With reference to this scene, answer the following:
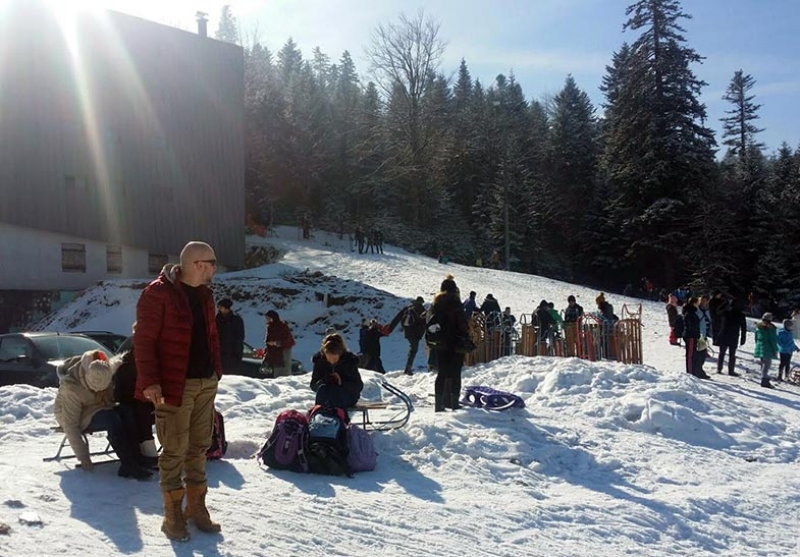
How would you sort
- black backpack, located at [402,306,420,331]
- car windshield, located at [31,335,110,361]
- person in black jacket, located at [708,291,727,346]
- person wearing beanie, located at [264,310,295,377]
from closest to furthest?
car windshield, located at [31,335,110,361] < person wearing beanie, located at [264,310,295,377] < black backpack, located at [402,306,420,331] < person in black jacket, located at [708,291,727,346]

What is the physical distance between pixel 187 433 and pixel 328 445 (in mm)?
2327

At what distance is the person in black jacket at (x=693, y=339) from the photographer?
14.3 meters

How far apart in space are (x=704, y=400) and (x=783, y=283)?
35.2 metres

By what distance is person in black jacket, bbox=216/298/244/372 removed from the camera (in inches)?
456

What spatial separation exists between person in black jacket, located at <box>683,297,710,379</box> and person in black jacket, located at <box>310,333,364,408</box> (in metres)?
9.33

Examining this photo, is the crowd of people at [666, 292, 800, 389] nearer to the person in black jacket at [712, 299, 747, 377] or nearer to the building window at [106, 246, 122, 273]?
the person in black jacket at [712, 299, 747, 377]

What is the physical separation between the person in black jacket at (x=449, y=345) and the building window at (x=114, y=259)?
75.5 ft

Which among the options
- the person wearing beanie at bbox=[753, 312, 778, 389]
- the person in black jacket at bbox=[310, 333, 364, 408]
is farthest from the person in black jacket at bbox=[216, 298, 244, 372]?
the person wearing beanie at bbox=[753, 312, 778, 389]

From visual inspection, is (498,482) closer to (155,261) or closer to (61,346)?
(61,346)

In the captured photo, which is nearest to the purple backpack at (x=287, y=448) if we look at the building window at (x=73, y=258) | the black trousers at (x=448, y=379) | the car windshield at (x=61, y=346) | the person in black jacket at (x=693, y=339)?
the black trousers at (x=448, y=379)

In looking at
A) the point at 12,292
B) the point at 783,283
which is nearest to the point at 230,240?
the point at 12,292

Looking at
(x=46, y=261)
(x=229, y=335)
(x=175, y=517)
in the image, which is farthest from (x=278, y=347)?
(x=46, y=261)

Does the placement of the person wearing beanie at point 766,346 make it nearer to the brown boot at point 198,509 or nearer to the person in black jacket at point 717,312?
the person in black jacket at point 717,312

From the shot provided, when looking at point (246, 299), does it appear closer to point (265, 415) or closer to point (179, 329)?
point (265, 415)
